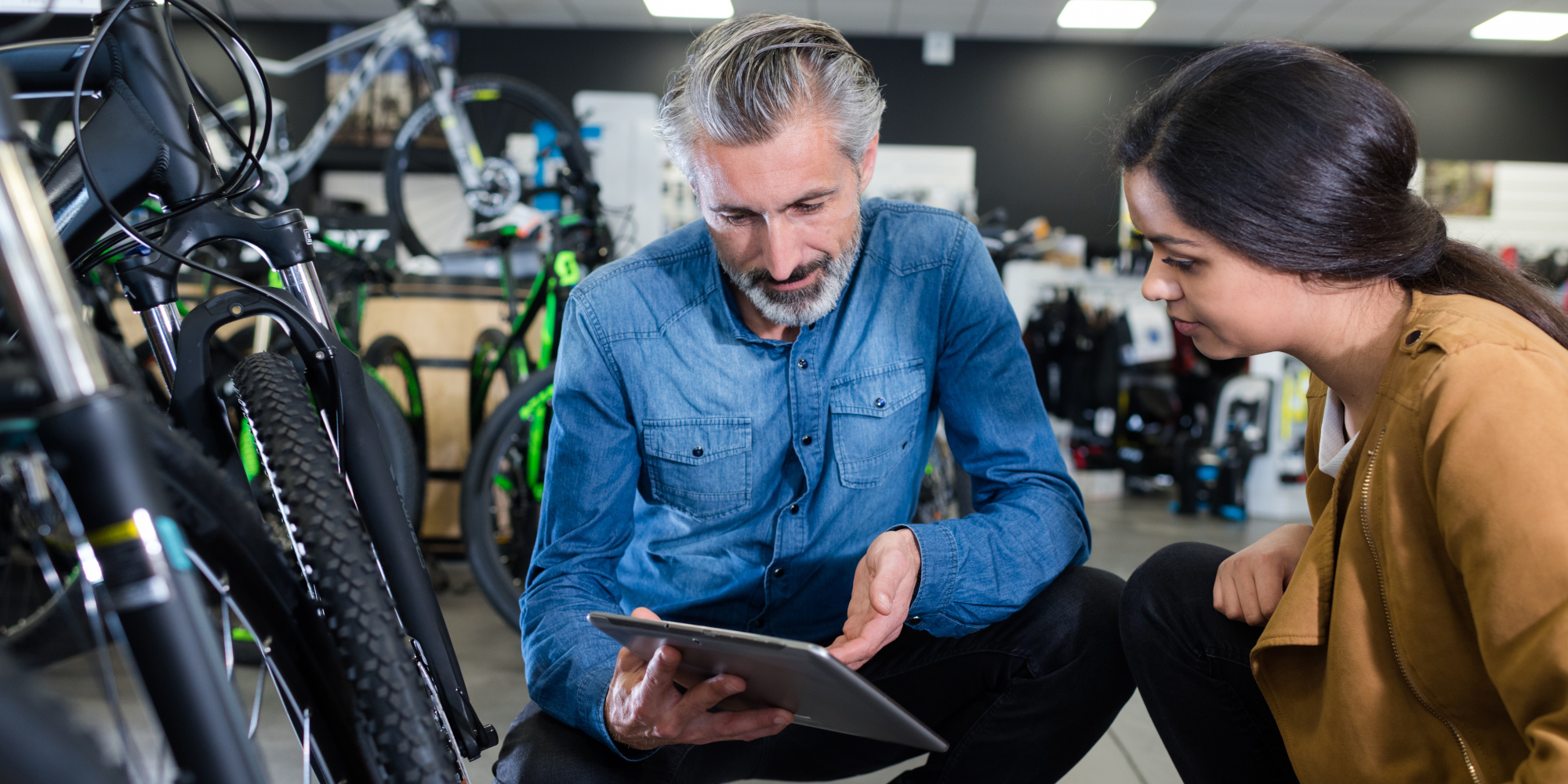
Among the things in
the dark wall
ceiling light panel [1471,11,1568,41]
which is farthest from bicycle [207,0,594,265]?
ceiling light panel [1471,11,1568,41]

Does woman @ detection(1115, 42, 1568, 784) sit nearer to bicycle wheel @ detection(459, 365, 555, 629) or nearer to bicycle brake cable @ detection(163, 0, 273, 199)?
bicycle brake cable @ detection(163, 0, 273, 199)

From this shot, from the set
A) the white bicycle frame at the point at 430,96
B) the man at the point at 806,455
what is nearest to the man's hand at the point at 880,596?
the man at the point at 806,455

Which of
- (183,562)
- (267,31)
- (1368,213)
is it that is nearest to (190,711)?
(183,562)

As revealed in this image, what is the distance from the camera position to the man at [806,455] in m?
1.08

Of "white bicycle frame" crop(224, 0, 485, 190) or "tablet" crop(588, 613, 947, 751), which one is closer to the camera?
"tablet" crop(588, 613, 947, 751)

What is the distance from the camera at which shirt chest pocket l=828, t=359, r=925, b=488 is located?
1195 millimetres

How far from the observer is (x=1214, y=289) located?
90 cm

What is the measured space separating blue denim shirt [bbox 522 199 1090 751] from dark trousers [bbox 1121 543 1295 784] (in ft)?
0.38

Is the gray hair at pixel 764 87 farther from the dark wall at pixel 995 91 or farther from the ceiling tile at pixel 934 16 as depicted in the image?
the dark wall at pixel 995 91

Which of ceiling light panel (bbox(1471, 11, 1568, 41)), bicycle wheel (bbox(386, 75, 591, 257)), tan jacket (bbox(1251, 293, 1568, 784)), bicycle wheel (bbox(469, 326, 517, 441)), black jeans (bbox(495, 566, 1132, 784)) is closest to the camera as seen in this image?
tan jacket (bbox(1251, 293, 1568, 784))

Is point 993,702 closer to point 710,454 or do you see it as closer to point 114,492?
point 710,454

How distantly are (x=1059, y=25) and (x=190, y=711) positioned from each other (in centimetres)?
675

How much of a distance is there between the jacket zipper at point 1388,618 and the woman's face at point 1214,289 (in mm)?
150

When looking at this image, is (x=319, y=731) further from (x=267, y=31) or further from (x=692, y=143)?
(x=267, y=31)
